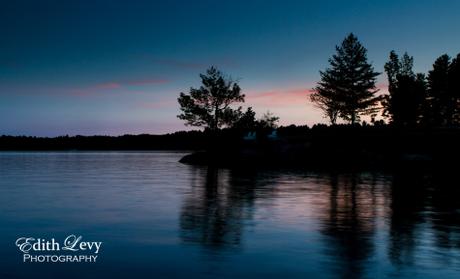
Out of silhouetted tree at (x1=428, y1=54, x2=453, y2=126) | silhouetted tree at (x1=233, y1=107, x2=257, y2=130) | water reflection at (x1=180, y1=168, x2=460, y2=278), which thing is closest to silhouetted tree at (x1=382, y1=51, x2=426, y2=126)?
silhouetted tree at (x1=428, y1=54, x2=453, y2=126)

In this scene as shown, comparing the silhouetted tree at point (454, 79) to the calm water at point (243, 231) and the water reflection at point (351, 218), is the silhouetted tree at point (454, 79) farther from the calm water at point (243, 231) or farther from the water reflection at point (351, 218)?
the calm water at point (243, 231)

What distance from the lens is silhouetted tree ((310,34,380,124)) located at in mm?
86188

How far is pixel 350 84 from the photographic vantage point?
86.3 meters

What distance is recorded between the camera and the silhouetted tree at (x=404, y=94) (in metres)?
84.3

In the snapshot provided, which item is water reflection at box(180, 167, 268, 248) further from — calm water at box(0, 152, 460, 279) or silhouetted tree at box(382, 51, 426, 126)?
silhouetted tree at box(382, 51, 426, 126)

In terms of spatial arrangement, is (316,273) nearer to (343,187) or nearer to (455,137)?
(343,187)

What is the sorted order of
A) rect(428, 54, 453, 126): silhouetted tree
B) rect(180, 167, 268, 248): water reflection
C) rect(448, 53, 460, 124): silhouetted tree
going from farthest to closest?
rect(428, 54, 453, 126): silhouetted tree < rect(448, 53, 460, 124): silhouetted tree < rect(180, 167, 268, 248): water reflection

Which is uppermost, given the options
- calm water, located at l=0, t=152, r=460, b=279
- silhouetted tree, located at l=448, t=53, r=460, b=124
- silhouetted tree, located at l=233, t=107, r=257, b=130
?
silhouetted tree, located at l=448, t=53, r=460, b=124

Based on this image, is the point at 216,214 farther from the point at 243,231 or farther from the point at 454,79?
the point at 454,79

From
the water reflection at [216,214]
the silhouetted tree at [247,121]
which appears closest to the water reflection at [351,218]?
the water reflection at [216,214]

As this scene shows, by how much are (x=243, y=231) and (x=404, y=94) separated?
75.6 m

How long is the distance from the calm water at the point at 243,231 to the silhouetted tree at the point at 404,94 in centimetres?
6270

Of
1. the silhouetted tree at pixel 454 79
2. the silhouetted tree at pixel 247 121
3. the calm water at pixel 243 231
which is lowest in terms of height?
the calm water at pixel 243 231

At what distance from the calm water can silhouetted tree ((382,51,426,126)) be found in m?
62.7
